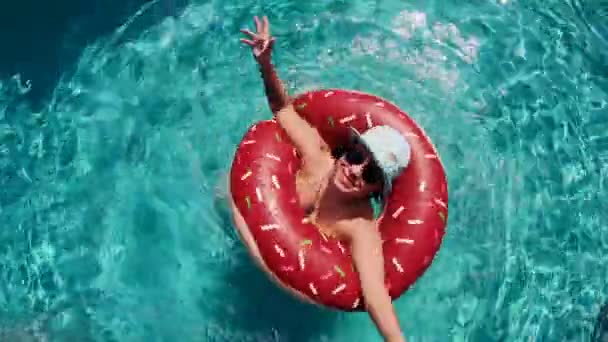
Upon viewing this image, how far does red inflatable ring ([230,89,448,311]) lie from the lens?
3.55 metres

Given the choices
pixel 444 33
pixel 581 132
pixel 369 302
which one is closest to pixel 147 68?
pixel 444 33

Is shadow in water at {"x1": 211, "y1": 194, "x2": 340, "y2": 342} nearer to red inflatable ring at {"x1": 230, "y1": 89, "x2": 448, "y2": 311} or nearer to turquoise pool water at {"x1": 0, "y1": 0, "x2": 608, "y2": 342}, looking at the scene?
turquoise pool water at {"x1": 0, "y1": 0, "x2": 608, "y2": 342}

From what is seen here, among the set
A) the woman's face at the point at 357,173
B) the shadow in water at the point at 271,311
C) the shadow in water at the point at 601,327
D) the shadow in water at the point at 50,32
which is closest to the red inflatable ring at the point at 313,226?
the woman's face at the point at 357,173

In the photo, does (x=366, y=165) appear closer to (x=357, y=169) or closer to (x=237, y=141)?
(x=357, y=169)

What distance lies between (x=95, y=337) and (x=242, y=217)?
1.57 m

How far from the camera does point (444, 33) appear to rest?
5.70m

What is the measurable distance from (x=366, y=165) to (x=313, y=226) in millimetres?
577

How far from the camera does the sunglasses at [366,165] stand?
131 inches

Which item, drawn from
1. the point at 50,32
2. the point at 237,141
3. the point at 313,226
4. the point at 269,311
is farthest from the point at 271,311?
the point at 50,32

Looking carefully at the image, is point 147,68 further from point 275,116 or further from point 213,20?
point 275,116

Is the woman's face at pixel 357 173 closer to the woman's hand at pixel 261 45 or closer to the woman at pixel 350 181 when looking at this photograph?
the woman at pixel 350 181

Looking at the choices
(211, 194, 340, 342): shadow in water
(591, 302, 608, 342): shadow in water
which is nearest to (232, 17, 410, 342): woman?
(211, 194, 340, 342): shadow in water

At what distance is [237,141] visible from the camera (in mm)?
5039

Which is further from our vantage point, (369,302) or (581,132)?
(581,132)
